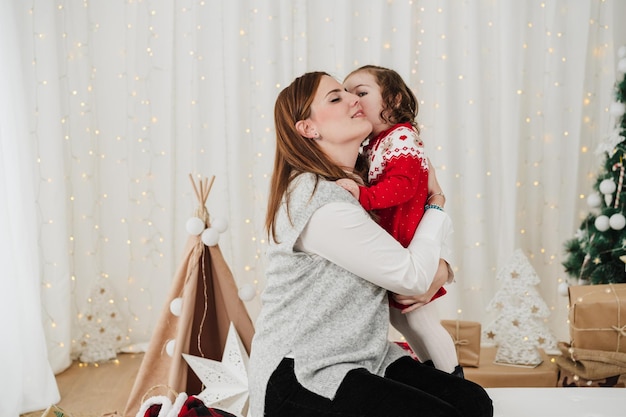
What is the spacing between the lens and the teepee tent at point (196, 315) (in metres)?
2.71

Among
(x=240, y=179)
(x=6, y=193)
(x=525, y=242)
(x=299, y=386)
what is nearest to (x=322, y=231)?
(x=299, y=386)

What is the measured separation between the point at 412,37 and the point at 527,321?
1.60 metres

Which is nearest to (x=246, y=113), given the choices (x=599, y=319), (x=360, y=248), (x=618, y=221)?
(x=618, y=221)

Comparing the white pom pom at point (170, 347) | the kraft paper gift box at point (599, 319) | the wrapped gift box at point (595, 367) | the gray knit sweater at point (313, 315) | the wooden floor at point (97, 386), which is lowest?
the wooden floor at point (97, 386)

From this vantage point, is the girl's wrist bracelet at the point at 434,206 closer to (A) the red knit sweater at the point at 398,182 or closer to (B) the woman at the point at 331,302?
(A) the red knit sweater at the point at 398,182

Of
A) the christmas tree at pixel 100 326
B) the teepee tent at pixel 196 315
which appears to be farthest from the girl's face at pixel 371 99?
the christmas tree at pixel 100 326

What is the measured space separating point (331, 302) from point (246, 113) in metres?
2.19

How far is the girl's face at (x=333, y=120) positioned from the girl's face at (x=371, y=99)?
23 centimetres

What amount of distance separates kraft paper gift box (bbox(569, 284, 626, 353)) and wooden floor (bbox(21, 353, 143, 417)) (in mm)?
1886

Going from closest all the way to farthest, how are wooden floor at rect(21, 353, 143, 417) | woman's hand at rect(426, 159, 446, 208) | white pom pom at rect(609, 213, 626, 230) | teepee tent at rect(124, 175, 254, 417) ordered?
woman's hand at rect(426, 159, 446, 208) → teepee tent at rect(124, 175, 254, 417) → wooden floor at rect(21, 353, 143, 417) → white pom pom at rect(609, 213, 626, 230)

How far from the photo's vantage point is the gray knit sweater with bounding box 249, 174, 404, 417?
1728 mm

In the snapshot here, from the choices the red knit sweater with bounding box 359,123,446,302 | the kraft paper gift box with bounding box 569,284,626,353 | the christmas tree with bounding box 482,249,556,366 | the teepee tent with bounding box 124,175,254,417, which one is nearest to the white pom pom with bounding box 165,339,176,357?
the teepee tent with bounding box 124,175,254,417

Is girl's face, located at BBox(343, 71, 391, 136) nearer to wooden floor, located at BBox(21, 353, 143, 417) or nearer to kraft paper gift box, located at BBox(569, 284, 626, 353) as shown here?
kraft paper gift box, located at BBox(569, 284, 626, 353)

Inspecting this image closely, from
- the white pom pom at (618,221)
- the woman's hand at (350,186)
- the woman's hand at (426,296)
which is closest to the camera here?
the woman's hand at (350,186)
